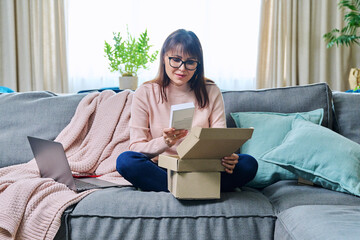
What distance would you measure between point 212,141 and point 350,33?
10.9ft

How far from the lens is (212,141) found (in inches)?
48.2

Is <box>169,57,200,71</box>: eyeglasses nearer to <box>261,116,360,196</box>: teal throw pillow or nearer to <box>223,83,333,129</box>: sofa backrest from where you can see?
<box>223,83,333,129</box>: sofa backrest

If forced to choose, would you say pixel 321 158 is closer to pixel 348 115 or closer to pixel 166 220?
pixel 348 115

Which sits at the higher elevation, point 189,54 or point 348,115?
point 189,54

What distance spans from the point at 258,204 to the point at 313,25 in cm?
319

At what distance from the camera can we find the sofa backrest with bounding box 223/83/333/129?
186 cm

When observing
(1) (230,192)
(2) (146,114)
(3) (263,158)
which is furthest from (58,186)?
(3) (263,158)

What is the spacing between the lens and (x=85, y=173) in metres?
1.77

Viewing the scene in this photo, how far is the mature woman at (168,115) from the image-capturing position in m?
1.47

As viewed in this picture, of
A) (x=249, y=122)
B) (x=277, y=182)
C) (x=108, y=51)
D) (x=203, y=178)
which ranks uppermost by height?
(x=108, y=51)

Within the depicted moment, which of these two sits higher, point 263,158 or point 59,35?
point 59,35

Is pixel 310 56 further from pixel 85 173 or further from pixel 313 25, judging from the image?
pixel 85 173

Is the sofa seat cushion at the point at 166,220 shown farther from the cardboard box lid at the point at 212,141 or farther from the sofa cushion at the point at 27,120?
the sofa cushion at the point at 27,120

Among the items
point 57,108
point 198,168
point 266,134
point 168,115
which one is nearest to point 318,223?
point 198,168
